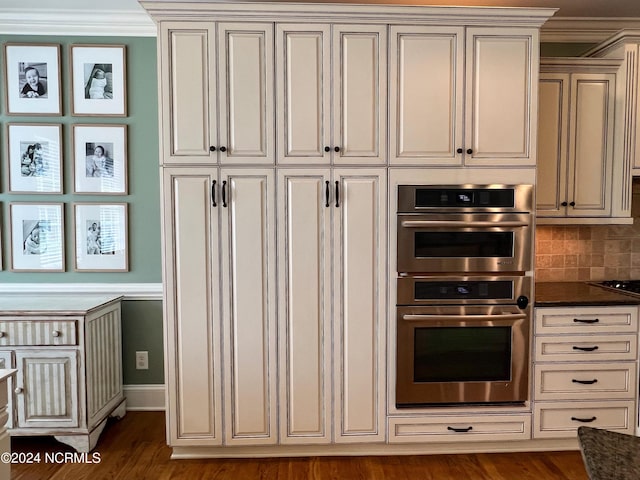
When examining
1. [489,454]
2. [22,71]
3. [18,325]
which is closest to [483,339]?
[489,454]

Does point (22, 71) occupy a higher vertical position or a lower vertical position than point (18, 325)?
higher

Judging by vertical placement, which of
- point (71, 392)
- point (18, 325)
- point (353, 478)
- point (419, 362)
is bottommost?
point (353, 478)

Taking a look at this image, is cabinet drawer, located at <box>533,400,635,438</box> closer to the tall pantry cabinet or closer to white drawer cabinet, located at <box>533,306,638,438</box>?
white drawer cabinet, located at <box>533,306,638,438</box>

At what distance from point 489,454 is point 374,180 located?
1.71 meters

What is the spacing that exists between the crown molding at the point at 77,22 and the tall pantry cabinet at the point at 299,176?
0.76 meters

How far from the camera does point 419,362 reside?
2434mm

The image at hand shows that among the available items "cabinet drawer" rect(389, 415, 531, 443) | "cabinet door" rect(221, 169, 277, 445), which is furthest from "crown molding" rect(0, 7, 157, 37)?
"cabinet drawer" rect(389, 415, 531, 443)

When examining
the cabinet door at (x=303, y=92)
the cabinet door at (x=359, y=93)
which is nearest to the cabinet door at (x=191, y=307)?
the cabinet door at (x=303, y=92)

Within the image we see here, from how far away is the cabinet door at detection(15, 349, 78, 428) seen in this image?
2473mm

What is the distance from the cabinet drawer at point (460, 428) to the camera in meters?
2.46

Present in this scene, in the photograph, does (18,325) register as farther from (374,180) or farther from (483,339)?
(483,339)

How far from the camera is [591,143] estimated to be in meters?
2.69

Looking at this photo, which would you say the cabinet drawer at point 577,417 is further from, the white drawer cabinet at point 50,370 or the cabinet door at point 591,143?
the white drawer cabinet at point 50,370

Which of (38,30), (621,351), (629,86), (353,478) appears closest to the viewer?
(353,478)
